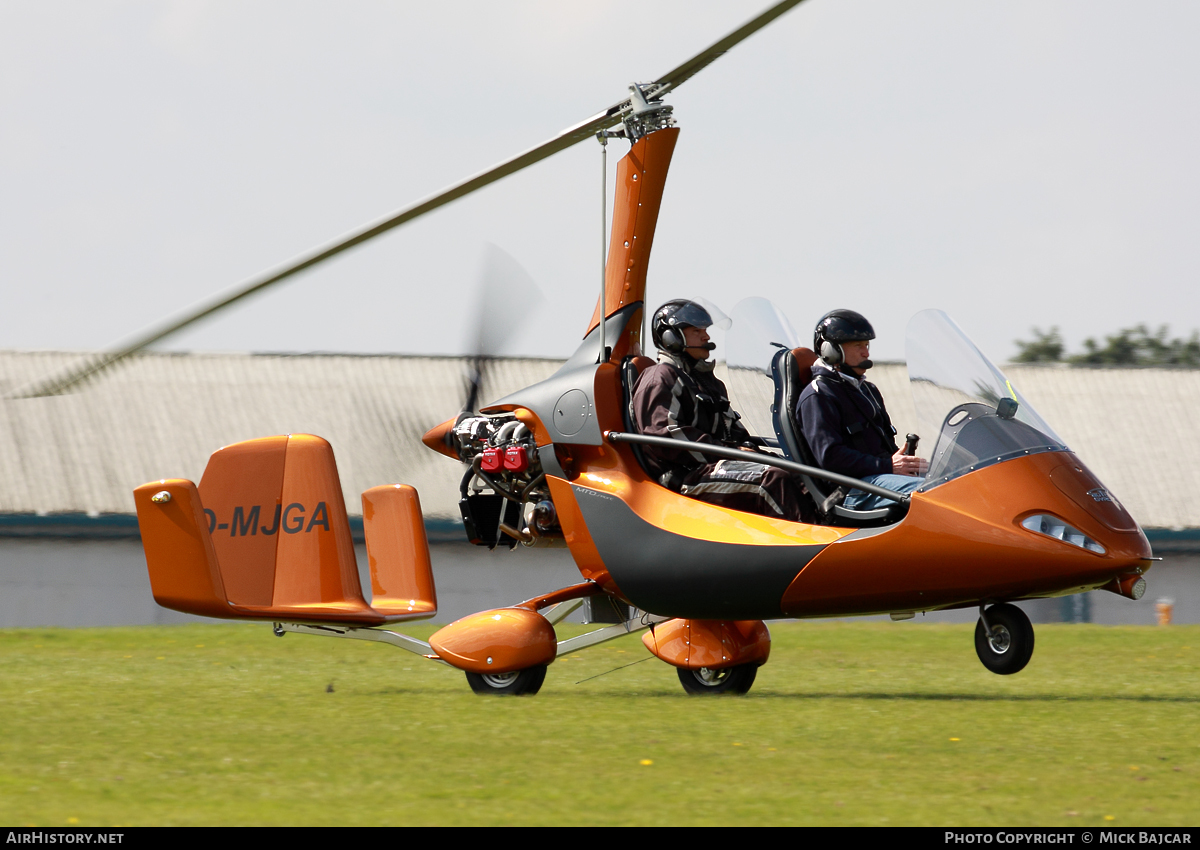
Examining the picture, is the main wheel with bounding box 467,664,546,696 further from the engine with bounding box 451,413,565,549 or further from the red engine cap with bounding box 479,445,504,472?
the red engine cap with bounding box 479,445,504,472

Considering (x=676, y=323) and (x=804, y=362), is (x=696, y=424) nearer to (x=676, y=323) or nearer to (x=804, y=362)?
(x=676, y=323)

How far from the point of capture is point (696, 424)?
865cm

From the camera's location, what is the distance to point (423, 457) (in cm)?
991

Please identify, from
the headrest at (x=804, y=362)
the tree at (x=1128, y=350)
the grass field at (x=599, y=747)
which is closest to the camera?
the grass field at (x=599, y=747)

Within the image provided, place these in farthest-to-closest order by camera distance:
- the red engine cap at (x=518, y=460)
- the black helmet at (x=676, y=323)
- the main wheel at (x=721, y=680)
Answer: the main wheel at (x=721, y=680) → the red engine cap at (x=518, y=460) → the black helmet at (x=676, y=323)

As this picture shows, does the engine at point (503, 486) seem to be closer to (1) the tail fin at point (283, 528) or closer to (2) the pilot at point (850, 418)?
(1) the tail fin at point (283, 528)

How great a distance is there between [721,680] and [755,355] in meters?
2.15

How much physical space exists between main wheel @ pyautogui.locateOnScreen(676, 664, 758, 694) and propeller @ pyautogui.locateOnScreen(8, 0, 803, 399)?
137 inches

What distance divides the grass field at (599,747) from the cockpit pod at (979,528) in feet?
2.33

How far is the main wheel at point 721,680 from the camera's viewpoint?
9.08 m

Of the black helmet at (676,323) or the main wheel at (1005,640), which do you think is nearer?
the main wheel at (1005,640)

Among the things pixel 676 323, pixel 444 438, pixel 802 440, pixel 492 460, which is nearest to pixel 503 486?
pixel 492 460

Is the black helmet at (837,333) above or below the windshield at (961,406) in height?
above

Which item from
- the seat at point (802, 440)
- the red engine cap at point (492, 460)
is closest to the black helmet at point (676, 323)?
the seat at point (802, 440)
